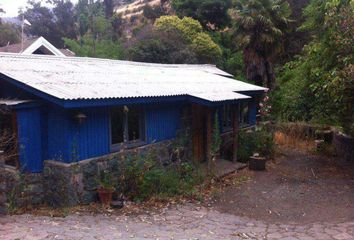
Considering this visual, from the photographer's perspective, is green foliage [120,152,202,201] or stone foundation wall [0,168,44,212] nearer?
stone foundation wall [0,168,44,212]

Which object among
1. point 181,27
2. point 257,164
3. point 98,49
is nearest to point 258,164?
point 257,164

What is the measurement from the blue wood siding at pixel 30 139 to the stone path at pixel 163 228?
1465 mm

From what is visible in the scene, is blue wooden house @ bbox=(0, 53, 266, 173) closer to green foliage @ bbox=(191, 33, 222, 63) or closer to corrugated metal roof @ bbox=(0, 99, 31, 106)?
corrugated metal roof @ bbox=(0, 99, 31, 106)

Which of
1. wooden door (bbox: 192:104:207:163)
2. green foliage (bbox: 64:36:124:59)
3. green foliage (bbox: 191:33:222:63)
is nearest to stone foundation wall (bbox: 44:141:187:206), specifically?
wooden door (bbox: 192:104:207:163)

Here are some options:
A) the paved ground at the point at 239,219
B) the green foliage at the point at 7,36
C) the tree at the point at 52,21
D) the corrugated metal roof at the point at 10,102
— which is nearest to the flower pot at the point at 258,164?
the paved ground at the point at 239,219

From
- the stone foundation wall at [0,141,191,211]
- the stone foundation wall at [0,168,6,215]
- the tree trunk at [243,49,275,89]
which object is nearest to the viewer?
the stone foundation wall at [0,168,6,215]

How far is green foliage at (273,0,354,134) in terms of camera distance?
1119cm

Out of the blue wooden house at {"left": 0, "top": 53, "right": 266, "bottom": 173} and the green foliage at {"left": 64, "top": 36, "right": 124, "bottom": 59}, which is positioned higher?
the green foliage at {"left": 64, "top": 36, "right": 124, "bottom": 59}

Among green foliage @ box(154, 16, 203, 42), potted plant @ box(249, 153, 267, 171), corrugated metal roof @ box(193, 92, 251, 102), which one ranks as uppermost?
green foliage @ box(154, 16, 203, 42)

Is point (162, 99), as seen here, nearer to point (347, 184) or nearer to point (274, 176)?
point (274, 176)

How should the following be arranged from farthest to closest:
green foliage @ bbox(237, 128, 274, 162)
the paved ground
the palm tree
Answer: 1. the palm tree
2. green foliage @ bbox(237, 128, 274, 162)
3. the paved ground

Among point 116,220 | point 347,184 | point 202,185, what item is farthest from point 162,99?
point 347,184

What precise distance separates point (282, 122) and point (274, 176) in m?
8.15

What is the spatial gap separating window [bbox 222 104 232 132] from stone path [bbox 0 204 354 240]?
653cm
